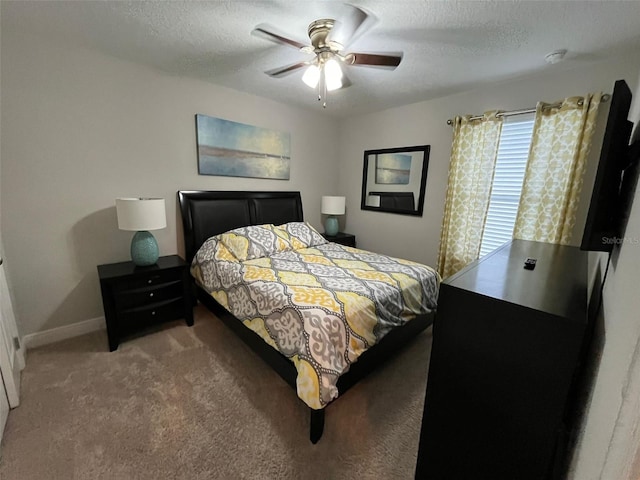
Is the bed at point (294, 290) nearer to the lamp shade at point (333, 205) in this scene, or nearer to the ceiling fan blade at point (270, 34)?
the lamp shade at point (333, 205)

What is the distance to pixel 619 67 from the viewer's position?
201 cm

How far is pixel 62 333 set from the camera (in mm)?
2283

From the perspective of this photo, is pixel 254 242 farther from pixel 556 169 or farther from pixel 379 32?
pixel 556 169

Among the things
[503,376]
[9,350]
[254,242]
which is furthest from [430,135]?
[9,350]

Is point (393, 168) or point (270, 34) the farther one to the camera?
point (393, 168)

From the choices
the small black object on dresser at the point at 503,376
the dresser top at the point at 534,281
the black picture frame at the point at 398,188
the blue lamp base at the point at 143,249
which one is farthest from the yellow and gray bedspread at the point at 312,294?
the black picture frame at the point at 398,188

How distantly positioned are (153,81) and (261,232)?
1.72 meters

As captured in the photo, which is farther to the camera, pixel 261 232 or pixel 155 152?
pixel 261 232

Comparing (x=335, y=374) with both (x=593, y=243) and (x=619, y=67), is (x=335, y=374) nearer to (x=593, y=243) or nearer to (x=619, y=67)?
(x=593, y=243)

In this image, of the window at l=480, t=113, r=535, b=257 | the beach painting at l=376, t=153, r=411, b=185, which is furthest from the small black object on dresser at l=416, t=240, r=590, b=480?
the beach painting at l=376, t=153, r=411, b=185

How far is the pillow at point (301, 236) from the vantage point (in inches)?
119

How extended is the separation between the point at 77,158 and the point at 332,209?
8.90ft

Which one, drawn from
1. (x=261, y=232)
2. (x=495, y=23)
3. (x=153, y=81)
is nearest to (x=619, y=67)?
(x=495, y=23)

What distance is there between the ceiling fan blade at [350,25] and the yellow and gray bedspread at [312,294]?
61.7 inches
